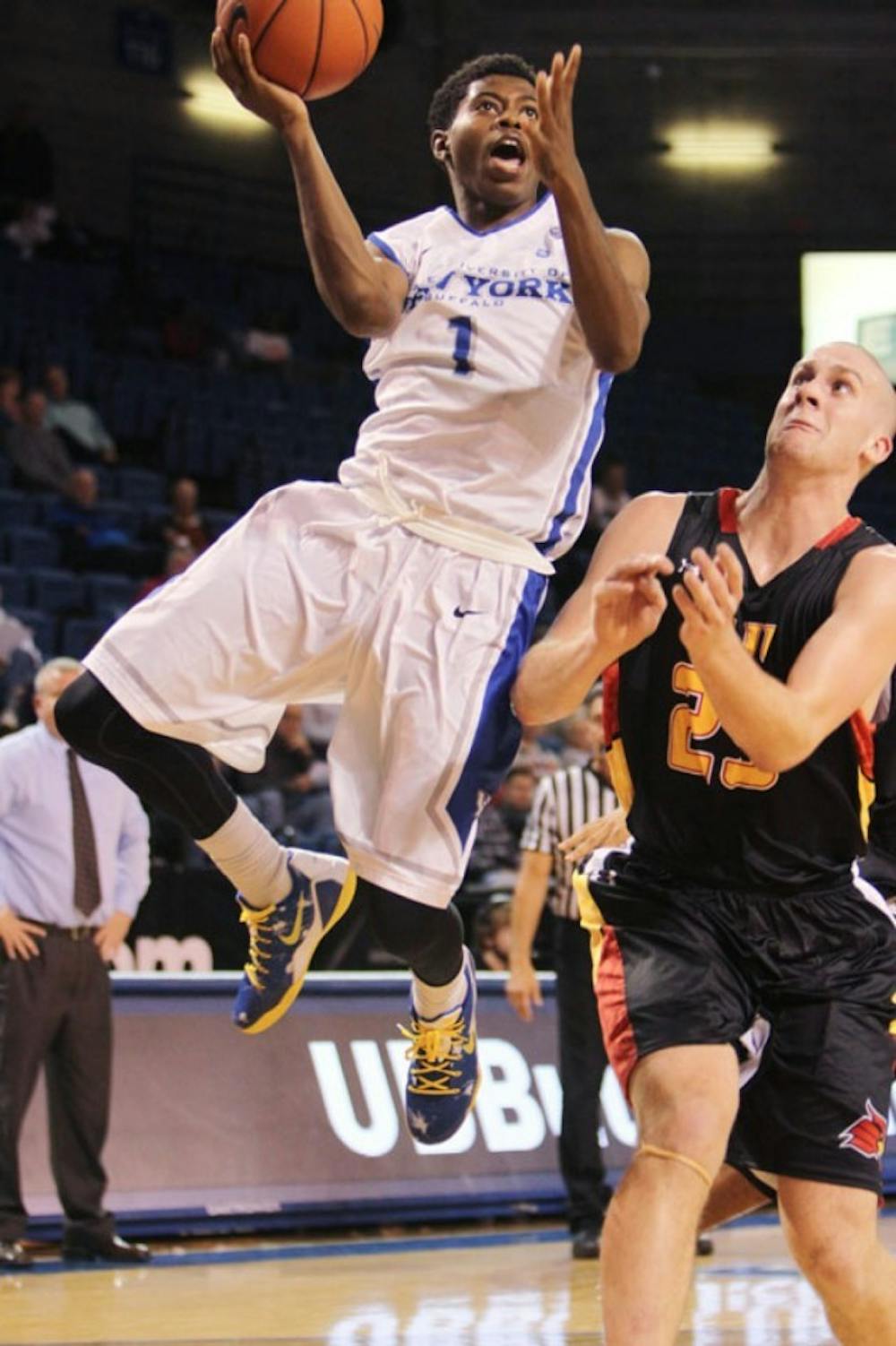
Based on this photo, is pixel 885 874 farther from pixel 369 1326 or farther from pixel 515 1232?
pixel 515 1232

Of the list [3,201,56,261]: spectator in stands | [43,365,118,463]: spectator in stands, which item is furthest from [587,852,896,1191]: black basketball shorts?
[3,201,56,261]: spectator in stands

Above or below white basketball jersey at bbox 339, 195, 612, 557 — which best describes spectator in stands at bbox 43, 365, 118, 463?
below

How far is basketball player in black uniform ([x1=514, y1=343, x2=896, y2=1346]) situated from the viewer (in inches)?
144

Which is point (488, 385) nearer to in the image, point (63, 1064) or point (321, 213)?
point (321, 213)

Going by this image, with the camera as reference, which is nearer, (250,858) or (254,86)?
(254,86)

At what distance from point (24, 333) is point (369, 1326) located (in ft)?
36.1

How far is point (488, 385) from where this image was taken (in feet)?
14.6

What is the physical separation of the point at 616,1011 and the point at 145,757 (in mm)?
1176

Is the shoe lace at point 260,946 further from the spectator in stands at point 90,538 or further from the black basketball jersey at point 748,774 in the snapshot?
the spectator in stands at point 90,538

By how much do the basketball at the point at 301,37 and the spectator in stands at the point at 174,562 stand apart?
852 centimetres

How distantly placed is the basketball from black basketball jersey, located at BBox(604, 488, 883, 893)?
123 cm

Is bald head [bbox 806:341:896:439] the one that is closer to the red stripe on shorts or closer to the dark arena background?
the red stripe on shorts

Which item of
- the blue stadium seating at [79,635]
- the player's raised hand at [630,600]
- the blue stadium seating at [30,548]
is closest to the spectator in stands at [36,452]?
the blue stadium seating at [30,548]

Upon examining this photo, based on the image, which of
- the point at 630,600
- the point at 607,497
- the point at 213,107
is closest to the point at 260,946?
the point at 630,600
